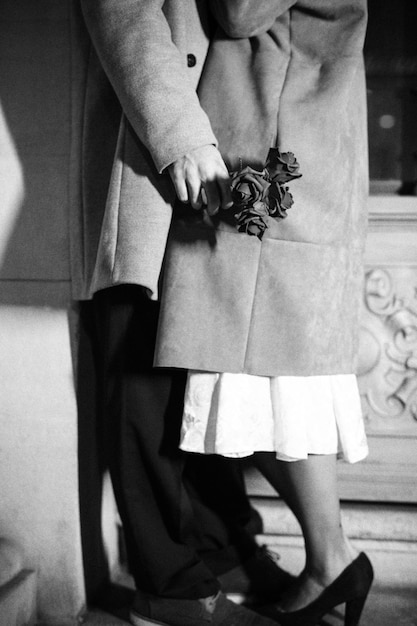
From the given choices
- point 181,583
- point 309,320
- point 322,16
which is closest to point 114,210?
point 309,320

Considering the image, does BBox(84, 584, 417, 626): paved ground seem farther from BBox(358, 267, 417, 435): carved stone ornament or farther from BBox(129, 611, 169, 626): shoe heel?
BBox(358, 267, 417, 435): carved stone ornament

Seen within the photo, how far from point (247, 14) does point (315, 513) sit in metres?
0.88

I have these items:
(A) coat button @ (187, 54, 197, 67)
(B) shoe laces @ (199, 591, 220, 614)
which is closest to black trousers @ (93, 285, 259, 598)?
(B) shoe laces @ (199, 591, 220, 614)

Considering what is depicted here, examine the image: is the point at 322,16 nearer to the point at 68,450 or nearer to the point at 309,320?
the point at 309,320

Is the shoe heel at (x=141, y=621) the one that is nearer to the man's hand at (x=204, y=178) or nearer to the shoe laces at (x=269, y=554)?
the shoe laces at (x=269, y=554)

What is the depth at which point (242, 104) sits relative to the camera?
1.08 m

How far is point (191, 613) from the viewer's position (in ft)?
3.90

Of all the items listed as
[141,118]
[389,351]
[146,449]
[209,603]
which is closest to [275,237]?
[141,118]

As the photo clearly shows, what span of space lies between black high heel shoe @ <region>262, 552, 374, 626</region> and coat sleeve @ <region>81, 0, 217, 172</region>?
81 centimetres

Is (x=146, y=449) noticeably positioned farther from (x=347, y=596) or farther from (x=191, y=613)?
(x=347, y=596)

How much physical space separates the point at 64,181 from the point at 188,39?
1.22 ft

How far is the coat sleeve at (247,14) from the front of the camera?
1.04 m

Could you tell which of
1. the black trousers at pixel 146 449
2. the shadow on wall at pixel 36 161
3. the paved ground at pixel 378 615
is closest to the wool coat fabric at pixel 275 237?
the black trousers at pixel 146 449

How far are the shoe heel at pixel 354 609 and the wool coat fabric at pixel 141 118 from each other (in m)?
0.69
